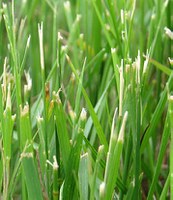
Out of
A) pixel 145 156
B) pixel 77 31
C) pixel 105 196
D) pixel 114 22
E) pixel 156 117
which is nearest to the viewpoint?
pixel 105 196

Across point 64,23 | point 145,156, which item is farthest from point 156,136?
point 64,23

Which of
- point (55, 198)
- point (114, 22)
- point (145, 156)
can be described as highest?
point (114, 22)

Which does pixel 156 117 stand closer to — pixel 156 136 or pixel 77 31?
pixel 156 136

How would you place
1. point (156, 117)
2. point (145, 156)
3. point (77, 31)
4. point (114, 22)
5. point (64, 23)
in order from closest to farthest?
1. point (156, 117)
2. point (114, 22)
3. point (145, 156)
4. point (77, 31)
5. point (64, 23)

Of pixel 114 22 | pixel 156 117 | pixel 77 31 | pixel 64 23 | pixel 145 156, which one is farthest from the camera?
pixel 64 23

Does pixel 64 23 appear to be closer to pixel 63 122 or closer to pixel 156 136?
pixel 156 136

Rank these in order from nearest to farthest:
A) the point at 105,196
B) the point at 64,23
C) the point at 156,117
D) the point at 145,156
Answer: the point at 105,196, the point at 156,117, the point at 145,156, the point at 64,23

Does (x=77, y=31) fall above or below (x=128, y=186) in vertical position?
above

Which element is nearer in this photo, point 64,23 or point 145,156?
point 145,156

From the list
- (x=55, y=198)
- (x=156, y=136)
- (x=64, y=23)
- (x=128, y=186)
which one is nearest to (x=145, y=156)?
(x=156, y=136)
